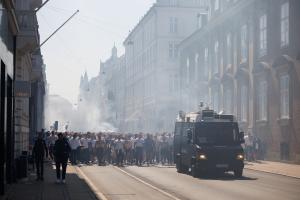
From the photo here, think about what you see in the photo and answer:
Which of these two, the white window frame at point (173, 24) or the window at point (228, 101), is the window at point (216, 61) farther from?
the white window frame at point (173, 24)

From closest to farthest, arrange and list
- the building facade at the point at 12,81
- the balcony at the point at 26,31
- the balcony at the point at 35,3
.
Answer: the building facade at the point at 12,81 < the balcony at the point at 26,31 < the balcony at the point at 35,3

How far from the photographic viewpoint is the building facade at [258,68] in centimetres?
3522

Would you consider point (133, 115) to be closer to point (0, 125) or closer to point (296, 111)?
point (296, 111)

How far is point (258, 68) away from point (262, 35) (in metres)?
1.97

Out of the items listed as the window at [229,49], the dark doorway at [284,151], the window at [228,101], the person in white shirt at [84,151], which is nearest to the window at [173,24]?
the window at [229,49]

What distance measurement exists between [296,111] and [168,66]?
1854 inches

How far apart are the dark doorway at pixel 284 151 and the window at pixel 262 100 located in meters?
3.70

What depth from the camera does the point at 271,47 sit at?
1521 inches

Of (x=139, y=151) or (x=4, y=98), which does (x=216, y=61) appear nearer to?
(x=139, y=151)

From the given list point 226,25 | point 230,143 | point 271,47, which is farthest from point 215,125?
point 226,25

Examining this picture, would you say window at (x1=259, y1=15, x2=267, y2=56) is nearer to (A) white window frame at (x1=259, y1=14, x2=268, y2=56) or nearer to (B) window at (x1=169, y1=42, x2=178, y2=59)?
(A) white window frame at (x1=259, y1=14, x2=268, y2=56)

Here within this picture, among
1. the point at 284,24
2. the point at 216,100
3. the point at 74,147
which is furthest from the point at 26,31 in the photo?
the point at 216,100

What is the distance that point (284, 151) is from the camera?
1433 inches

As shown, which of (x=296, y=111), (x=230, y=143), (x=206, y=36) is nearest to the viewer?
(x=230, y=143)
